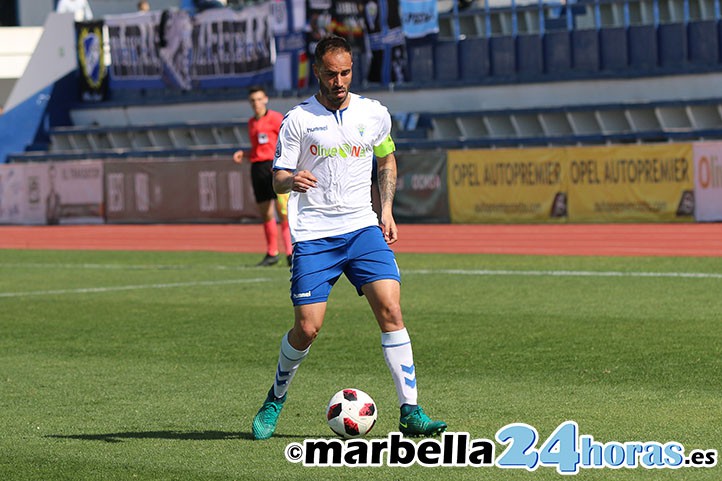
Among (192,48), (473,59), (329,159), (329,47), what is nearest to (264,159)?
(329,159)

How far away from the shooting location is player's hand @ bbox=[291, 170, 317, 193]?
757 centimetres

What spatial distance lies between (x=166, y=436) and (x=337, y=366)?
276 cm

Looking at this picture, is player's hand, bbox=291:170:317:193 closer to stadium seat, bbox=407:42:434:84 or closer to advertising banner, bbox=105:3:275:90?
stadium seat, bbox=407:42:434:84

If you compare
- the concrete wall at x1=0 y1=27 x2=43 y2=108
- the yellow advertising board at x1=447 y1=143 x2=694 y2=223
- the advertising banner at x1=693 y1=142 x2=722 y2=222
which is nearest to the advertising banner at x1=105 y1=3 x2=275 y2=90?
the concrete wall at x1=0 y1=27 x2=43 y2=108

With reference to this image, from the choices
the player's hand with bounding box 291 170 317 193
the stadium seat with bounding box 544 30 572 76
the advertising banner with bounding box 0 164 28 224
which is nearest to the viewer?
the player's hand with bounding box 291 170 317 193

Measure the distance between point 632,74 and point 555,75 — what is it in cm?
214

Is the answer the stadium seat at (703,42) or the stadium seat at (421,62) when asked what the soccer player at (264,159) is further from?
the stadium seat at (421,62)

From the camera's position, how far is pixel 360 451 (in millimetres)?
7199

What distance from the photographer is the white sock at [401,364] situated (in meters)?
7.58

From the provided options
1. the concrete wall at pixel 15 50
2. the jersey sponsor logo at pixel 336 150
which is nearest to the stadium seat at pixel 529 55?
the concrete wall at pixel 15 50

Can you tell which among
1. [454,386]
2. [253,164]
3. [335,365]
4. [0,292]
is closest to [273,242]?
[253,164]

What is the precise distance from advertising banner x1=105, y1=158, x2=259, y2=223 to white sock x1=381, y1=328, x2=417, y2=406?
994 inches

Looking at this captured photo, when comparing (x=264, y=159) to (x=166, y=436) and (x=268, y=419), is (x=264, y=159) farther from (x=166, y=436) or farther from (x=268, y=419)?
(x=268, y=419)

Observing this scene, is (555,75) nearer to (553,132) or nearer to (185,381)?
(553,132)
